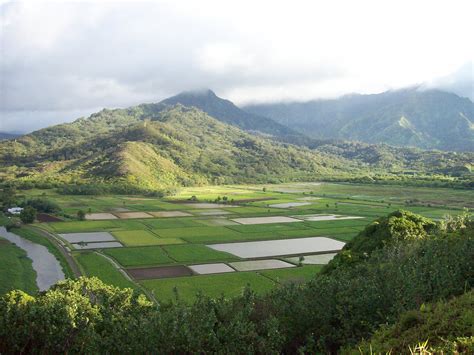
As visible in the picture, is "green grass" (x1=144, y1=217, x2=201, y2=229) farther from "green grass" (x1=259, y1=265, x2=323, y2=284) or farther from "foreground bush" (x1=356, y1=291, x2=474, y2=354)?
"foreground bush" (x1=356, y1=291, x2=474, y2=354)

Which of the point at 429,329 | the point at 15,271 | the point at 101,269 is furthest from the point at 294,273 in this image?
the point at 429,329

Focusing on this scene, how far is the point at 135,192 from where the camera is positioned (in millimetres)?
181125

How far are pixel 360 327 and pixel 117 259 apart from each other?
4894 centimetres

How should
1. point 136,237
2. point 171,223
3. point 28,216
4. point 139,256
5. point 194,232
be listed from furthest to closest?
point 171,223
point 28,216
point 194,232
point 136,237
point 139,256

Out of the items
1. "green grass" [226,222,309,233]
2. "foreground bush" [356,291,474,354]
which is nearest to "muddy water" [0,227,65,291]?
"green grass" [226,222,309,233]

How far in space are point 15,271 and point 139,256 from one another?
1812 cm

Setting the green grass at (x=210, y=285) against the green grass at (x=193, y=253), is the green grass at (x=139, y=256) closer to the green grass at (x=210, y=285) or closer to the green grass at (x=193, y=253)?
the green grass at (x=193, y=253)

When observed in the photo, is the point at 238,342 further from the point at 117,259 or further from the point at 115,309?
the point at 117,259

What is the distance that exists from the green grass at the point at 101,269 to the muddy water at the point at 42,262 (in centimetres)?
341

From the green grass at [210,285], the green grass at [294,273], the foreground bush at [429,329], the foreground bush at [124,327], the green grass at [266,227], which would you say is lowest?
the green grass at [294,273]

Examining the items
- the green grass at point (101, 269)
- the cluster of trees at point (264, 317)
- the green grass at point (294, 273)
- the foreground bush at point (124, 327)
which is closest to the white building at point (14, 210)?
the green grass at point (101, 269)

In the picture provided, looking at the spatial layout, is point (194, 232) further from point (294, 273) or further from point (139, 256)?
point (294, 273)

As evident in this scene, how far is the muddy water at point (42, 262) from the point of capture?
5701 cm

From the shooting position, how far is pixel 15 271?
5903 centimetres
